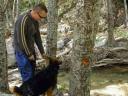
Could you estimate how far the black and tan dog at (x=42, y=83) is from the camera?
7059 millimetres

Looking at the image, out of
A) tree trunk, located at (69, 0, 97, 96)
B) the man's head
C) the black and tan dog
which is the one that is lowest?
the black and tan dog

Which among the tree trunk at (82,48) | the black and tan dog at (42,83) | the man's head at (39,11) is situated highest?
the man's head at (39,11)

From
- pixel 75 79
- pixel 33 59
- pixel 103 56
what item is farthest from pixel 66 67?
pixel 75 79

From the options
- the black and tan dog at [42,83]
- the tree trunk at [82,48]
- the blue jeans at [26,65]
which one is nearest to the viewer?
the tree trunk at [82,48]

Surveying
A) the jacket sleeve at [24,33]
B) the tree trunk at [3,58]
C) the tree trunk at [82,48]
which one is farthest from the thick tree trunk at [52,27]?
the tree trunk at [82,48]

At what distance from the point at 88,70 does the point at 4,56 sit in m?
2.45

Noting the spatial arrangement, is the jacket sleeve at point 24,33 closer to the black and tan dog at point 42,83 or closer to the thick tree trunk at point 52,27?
the black and tan dog at point 42,83

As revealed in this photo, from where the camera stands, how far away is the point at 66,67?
12.9m

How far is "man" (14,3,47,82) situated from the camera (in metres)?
7.18

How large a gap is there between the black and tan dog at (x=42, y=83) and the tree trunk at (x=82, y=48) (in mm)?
637

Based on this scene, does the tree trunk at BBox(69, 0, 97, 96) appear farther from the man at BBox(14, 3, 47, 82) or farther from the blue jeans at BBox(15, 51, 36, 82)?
the blue jeans at BBox(15, 51, 36, 82)

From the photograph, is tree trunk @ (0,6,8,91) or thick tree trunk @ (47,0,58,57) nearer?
tree trunk @ (0,6,8,91)

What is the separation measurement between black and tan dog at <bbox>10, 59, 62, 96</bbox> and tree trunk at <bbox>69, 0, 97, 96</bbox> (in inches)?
25.1

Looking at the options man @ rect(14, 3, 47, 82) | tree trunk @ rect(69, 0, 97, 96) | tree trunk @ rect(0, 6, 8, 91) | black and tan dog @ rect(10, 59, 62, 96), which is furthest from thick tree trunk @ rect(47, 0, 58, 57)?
tree trunk @ rect(69, 0, 97, 96)
